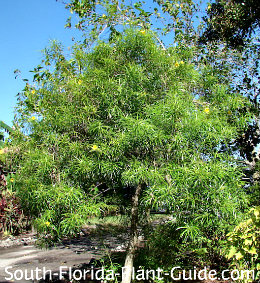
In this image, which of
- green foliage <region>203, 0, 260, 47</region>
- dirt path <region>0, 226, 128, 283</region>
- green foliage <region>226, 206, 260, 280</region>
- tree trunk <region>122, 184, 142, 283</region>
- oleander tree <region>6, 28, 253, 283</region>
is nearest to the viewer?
green foliage <region>226, 206, 260, 280</region>

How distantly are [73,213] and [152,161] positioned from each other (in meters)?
1.17

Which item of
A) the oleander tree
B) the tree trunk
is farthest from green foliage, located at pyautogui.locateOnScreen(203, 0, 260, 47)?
the tree trunk

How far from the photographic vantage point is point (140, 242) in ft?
17.8

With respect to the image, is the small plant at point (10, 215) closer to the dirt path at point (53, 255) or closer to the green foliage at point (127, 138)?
the dirt path at point (53, 255)

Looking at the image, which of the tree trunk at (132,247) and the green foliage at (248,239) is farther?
the tree trunk at (132,247)

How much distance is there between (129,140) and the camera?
3.35m

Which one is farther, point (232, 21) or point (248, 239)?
point (232, 21)

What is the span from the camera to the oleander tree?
3.11 meters

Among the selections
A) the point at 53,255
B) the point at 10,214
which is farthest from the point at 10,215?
the point at 53,255

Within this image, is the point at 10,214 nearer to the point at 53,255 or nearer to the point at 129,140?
the point at 53,255

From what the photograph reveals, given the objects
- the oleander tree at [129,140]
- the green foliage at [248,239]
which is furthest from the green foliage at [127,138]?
the green foliage at [248,239]

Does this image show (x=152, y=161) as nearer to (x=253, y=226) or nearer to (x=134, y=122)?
(x=134, y=122)

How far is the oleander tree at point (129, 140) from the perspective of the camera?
3113 mm

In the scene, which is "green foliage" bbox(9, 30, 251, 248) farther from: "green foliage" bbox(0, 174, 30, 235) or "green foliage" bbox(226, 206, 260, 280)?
"green foliage" bbox(0, 174, 30, 235)
